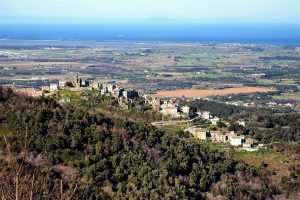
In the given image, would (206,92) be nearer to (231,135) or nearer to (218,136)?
(218,136)

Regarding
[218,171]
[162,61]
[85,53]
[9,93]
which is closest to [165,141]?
[218,171]

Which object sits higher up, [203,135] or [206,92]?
[203,135]

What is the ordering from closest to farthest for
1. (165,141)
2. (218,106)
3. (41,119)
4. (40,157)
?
(40,157) → (41,119) → (165,141) → (218,106)

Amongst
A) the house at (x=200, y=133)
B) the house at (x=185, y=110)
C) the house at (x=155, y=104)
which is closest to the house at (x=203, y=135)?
the house at (x=200, y=133)

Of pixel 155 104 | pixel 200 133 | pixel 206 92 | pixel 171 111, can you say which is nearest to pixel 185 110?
pixel 171 111

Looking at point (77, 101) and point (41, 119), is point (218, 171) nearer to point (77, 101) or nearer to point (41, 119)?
point (41, 119)

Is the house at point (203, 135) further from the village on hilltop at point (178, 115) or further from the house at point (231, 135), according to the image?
the house at point (231, 135)

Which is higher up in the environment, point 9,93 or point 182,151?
point 9,93

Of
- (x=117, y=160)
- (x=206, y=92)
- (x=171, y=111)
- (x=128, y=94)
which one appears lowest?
(x=206, y=92)

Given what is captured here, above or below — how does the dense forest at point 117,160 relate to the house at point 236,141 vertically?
above
